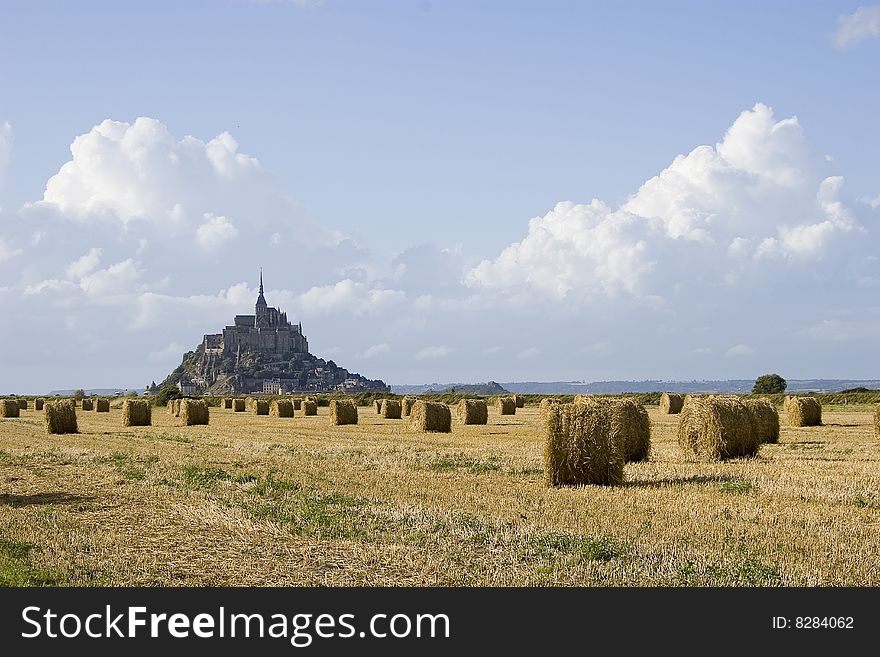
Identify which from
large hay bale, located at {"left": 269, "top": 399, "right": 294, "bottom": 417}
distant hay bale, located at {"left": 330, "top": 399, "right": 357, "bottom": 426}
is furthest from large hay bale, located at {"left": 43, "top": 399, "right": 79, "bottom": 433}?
large hay bale, located at {"left": 269, "top": 399, "right": 294, "bottom": 417}

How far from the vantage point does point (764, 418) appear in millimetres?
23594

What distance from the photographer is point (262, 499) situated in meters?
14.5

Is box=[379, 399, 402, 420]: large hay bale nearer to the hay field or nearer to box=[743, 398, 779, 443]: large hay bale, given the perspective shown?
box=[743, 398, 779, 443]: large hay bale

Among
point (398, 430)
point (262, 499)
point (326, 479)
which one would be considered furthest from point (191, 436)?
point (262, 499)

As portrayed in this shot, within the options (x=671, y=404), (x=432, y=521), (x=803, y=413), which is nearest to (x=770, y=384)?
(x=671, y=404)

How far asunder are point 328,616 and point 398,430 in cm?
2805

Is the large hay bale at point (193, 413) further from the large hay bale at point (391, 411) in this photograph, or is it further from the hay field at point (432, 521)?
the hay field at point (432, 521)

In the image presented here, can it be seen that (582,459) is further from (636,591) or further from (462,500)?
(636,591)

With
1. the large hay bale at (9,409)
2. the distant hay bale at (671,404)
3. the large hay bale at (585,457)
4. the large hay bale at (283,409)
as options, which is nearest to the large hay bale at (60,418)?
the large hay bale at (9,409)

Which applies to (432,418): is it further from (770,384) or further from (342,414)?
(770,384)

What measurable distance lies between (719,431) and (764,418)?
3.68 meters

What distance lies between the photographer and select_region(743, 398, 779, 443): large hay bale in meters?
21.1

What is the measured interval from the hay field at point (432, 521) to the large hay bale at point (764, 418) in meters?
0.88

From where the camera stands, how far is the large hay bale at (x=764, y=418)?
21141 mm
